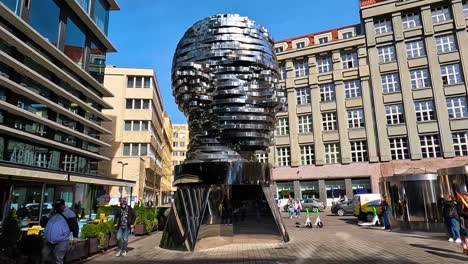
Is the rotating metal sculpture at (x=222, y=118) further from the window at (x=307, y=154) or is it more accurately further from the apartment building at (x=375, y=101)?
the window at (x=307, y=154)

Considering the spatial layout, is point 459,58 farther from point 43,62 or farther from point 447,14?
point 43,62

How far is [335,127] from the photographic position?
42969 mm

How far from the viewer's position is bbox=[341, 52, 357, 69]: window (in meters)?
43.5

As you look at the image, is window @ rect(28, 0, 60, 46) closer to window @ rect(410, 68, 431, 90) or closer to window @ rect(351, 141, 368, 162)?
window @ rect(351, 141, 368, 162)

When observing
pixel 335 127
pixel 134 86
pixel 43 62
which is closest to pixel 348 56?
pixel 335 127

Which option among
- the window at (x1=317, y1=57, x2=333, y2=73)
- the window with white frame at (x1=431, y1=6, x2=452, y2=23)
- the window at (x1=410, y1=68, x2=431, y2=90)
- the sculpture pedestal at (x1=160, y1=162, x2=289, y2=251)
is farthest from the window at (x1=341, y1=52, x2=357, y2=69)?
the sculpture pedestal at (x1=160, y1=162, x2=289, y2=251)

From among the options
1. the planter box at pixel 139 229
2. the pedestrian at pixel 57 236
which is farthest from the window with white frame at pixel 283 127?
the pedestrian at pixel 57 236

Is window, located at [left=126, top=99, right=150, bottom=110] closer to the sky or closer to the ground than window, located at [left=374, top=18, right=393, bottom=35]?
closer to the ground

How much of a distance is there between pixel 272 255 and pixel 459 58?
38642 mm

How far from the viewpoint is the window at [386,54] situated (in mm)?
41438

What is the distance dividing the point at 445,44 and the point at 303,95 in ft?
55.8

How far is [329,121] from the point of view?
43.5 m

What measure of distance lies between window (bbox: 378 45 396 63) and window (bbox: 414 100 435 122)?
631 centimetres

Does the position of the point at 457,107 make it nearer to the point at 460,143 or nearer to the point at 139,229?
the point at 460,143
